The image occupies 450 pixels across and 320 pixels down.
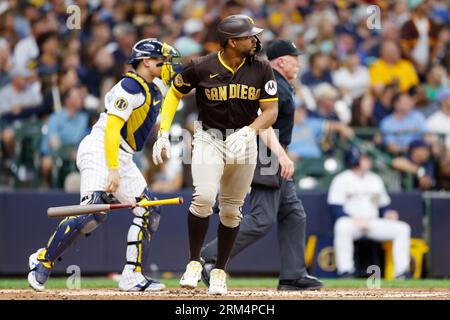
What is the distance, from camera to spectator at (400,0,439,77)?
1490 centimetres

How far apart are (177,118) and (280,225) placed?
4.09 m

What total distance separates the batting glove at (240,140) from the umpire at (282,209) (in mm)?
1133

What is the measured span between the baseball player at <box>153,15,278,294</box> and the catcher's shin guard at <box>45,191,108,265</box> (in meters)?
0.86

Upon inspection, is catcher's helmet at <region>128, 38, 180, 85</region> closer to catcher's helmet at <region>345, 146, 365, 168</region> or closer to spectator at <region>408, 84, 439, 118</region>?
catcher's helmet at <region>345, 146, 365, 168</region>

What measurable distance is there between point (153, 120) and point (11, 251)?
462 centimetres

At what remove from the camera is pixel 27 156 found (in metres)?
12.4

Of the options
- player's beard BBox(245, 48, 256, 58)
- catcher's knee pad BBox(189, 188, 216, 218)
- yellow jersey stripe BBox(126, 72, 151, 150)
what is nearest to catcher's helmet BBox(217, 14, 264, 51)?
player's beard BBox(245, 48, 256, 58)

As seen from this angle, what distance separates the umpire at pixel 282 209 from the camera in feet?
28.4

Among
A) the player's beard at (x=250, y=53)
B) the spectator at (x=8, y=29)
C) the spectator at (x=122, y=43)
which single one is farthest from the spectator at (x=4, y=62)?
the player's beard at (x=250, y=53)

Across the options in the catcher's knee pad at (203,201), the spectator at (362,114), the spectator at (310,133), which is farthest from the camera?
the spectator at (362,114)

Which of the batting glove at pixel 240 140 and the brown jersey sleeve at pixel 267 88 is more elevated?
the brown jersey sleeve at pixel 267 88

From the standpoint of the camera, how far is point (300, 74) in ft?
46.6

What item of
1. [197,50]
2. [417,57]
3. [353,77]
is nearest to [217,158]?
[197,50]

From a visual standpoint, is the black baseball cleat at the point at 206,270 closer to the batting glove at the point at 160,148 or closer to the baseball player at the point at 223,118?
the baseball player at the point at 223,118
